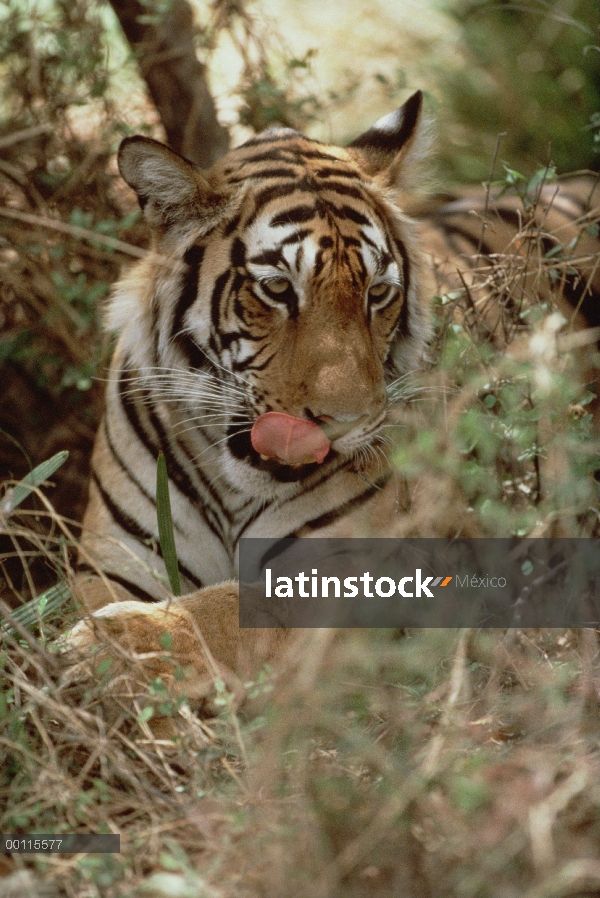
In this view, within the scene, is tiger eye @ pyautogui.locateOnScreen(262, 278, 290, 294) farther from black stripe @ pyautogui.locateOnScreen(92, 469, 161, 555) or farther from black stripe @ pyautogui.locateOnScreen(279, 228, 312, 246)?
black stripe @ pyautogui.locateOnScreen(92, 469, 161, 555)

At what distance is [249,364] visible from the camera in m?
2.56

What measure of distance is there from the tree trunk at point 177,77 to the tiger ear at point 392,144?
1.40 m

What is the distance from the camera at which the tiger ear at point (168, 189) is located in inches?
99.6

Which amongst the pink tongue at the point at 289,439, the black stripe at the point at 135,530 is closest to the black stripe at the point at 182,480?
the black stripe at the point at 135,530

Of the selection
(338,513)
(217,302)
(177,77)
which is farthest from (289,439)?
(177,77)

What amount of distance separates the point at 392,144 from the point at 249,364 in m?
0.88

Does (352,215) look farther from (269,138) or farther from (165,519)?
(165,519)

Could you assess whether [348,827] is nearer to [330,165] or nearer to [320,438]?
[320,438]

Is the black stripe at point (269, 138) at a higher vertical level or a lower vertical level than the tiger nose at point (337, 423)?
higher

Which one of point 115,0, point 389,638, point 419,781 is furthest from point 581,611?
point 115,0

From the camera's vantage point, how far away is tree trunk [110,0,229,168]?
4.06 metres

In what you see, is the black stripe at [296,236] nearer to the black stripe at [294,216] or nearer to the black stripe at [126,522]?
the black stripe at [294,216]

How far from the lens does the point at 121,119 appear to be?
4043mm

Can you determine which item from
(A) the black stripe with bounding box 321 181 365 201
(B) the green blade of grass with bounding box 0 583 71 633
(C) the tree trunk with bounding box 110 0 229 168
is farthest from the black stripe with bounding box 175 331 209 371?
(C) the tree trunk with bounding box 110 0 229 168
